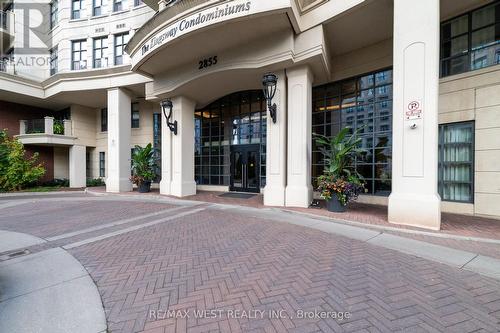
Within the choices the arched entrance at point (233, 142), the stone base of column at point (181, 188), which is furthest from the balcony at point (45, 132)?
the stone base of column at point (181, 188)

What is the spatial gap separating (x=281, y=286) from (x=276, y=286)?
0.07 metres

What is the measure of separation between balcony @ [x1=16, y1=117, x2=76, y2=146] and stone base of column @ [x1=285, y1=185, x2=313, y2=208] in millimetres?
16728

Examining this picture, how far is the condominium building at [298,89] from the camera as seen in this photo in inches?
237

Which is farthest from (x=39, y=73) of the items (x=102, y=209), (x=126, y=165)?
(x=102, y=209)

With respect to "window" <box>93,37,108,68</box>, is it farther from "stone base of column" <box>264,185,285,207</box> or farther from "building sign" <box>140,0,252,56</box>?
"stone base of column" <box>264,185,285,207</box>

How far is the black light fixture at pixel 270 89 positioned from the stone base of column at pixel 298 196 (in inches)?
107

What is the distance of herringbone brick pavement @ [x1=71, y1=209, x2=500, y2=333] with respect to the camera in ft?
7.82

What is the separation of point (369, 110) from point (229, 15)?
6.55m

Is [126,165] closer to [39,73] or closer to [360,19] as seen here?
[39,73]

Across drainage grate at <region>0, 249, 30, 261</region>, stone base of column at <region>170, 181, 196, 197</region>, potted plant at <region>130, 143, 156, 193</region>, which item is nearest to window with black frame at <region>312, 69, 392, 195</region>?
stone base of column at <region>170, 181, 196, 197</region>

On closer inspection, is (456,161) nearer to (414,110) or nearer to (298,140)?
(414,110)

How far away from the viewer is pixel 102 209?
8492mm

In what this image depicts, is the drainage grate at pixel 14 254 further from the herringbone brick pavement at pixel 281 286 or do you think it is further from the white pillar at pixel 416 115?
the white pillar at pixel 416 115

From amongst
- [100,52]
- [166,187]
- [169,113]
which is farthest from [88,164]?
[169,113]
